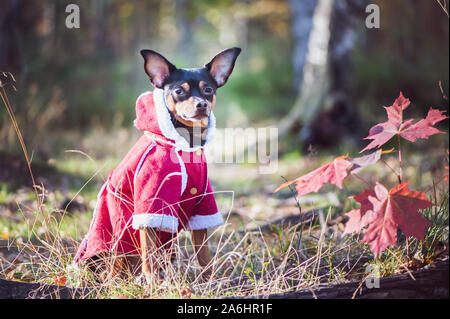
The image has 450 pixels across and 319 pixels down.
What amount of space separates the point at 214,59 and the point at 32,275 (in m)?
1.63

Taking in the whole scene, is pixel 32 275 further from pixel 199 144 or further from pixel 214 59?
pixel 214 59

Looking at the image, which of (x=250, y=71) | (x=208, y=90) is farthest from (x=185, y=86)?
(x=250, y=71)

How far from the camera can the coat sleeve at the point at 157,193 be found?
211 cm

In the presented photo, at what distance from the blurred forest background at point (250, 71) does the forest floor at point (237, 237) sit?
394 mm

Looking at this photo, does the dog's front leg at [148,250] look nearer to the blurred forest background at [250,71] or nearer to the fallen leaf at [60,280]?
the fallen leaf at [60,280]

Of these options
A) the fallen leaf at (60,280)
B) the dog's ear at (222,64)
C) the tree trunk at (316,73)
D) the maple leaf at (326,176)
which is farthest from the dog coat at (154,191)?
the tree trunk at (316,73)

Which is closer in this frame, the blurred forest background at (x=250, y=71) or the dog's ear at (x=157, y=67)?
the dog's ear at (x=157, y=67)

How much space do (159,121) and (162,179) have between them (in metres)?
0.31

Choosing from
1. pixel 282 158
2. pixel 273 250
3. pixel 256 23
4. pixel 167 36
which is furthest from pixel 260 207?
pixel 167 36

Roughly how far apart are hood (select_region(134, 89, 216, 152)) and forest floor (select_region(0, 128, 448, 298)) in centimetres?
32

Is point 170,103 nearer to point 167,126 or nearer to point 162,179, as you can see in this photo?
point 167,126

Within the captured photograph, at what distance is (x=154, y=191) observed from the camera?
2.12 metres

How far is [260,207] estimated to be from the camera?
4070 mm

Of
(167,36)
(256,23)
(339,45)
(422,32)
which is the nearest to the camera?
(339,45)
